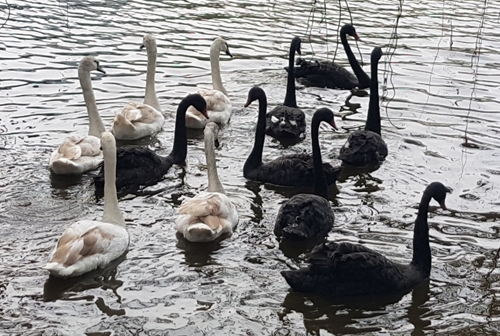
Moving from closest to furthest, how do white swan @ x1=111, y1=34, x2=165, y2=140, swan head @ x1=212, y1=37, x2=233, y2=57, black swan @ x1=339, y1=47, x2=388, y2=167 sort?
1. black swan @ x1=339, y1=47, x2=388, y2=167
2. white swan @ x1=111, y1=34, x2=165, y2=140
3. swan head @ x1=212, y1=37, x2=233, y2=57

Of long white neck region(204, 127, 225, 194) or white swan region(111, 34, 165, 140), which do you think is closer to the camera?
long white neck region(204, 127, 225, 194)

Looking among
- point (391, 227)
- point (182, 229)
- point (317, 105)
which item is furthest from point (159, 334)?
point (317, 105)

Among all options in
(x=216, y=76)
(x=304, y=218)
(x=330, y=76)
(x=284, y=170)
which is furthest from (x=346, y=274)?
(x=330, y=76)

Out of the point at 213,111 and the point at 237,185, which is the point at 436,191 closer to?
the point at 237,185

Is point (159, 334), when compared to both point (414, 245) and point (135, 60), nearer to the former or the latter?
point (414, 245)

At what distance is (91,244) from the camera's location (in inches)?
251

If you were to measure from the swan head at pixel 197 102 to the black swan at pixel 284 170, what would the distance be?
3.47 feet

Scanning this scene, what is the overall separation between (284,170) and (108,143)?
7.42ft

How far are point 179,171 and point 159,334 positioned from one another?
3.68 m

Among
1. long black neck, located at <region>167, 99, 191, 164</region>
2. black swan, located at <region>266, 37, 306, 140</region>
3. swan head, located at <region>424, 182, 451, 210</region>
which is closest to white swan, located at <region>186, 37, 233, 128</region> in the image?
black swan, located at <region>266, 37, 306, 140</region>

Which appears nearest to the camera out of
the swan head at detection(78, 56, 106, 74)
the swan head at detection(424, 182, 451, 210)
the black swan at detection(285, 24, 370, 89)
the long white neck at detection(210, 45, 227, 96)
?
the swan head at detection(424, 182, 451, 210)

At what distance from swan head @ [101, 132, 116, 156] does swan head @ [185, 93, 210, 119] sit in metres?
2.46

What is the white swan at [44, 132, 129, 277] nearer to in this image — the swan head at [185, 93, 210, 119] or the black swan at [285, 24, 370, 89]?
the swan head at [185, 93, 210, 119]

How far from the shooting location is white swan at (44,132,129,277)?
6152 millimetres
